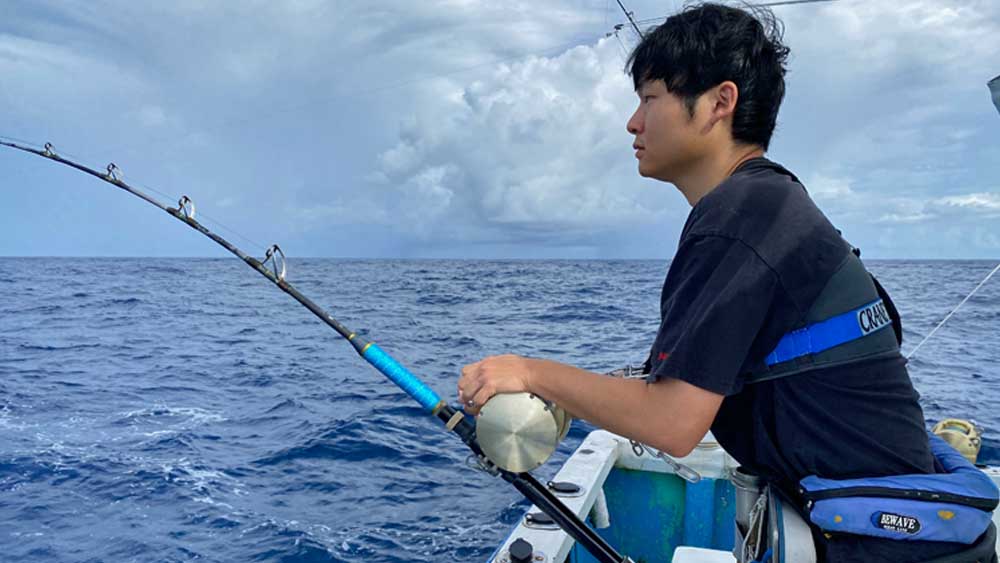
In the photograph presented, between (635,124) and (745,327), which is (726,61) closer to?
(635,124)

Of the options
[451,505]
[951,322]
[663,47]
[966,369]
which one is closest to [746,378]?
[663,47]

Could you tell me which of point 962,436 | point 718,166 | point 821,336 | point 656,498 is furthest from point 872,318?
point 656,498

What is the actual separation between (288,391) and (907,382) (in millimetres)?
10370

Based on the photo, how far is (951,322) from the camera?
1959 cm

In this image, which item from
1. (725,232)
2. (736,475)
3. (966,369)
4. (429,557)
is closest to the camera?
(725,232)

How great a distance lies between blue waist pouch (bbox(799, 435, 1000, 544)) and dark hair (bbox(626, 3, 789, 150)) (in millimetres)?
760

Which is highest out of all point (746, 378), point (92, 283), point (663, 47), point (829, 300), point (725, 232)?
point (663, 47)

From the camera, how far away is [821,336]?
132 cm

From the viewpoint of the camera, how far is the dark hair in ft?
4.83

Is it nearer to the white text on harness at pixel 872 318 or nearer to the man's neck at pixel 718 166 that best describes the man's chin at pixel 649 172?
the man's neck at pixel 718 166

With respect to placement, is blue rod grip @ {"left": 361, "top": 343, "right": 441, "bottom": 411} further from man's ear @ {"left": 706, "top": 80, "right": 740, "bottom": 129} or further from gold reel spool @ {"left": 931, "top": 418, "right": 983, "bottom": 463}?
gold reel spool @ {"left": 931, "top": 418, "right": 983, "bottom": 463}

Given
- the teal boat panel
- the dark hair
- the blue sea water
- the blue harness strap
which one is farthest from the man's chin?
the blue sea water

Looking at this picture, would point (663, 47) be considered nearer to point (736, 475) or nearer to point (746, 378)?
point (746, 378)

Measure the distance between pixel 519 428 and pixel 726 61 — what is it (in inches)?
35.5
